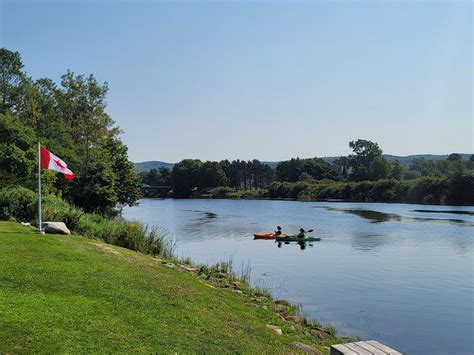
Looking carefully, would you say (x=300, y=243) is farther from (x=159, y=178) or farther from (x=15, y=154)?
(x=159, y=178)

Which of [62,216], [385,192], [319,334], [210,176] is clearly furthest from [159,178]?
[319,334]

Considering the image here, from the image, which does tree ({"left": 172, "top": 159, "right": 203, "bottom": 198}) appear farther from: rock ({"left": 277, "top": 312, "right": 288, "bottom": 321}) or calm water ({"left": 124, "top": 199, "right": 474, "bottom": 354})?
rock ({"left": 277, "top": 312, "right": 288, "bottom": 321})

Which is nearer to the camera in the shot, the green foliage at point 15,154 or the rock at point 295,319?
the rock at point 295,319

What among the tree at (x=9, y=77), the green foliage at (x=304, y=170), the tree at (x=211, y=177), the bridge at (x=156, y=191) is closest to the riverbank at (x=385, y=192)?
the tree at (x=211, y=177)

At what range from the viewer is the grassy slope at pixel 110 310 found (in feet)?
23.1

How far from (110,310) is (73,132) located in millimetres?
42258

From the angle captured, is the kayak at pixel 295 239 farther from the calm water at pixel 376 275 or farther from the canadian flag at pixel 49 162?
the canadian flag at pixel 49 162

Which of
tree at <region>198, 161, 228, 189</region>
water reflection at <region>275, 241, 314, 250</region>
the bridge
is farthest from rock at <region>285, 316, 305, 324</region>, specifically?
the bridge

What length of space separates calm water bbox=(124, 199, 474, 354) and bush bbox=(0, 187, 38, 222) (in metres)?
8.81

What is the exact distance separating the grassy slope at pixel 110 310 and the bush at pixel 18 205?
8.86 meters

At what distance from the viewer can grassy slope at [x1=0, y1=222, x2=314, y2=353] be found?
23.1 ft

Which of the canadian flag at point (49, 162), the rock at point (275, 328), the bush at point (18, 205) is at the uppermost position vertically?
the canadian flag at point (49, 162)

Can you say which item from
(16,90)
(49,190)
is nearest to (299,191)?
(16,90)

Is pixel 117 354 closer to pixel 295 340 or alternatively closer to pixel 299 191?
pixel 295 340
